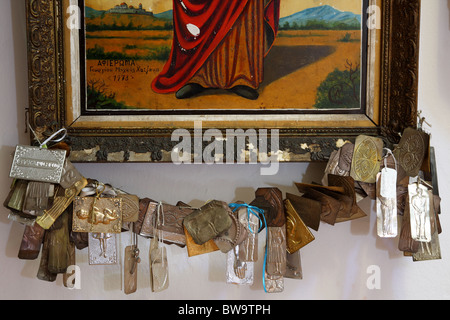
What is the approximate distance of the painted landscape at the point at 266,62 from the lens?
0.99 meters

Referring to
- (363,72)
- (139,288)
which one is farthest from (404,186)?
(139,288)

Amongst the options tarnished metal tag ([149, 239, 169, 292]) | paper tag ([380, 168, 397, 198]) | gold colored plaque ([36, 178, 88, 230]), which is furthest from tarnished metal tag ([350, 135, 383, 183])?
gold colored plaque ([36, 178, 88, 230])

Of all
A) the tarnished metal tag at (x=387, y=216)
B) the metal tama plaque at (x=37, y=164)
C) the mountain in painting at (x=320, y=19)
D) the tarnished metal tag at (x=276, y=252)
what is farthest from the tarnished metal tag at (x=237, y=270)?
the mountain in painting at (x=320, y=19)

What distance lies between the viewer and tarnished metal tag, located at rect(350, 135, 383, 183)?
993 millimetres

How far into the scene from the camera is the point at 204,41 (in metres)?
1.01

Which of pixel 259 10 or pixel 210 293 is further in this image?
pixel 210 293

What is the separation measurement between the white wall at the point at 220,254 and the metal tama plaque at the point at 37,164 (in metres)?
0.12

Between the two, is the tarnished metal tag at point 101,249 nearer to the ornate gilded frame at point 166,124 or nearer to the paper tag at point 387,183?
the ornate gilded frame at point 166,124

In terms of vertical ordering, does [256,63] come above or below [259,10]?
below

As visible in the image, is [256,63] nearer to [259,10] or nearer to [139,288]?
[259,10]

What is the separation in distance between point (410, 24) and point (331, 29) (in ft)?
0.54

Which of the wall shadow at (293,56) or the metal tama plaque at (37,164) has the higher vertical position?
the wall shadow at (293,56)

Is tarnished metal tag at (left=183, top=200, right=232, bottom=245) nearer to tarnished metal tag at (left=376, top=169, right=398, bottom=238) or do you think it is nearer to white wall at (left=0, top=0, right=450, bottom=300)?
white wall at (left=0, top=0, right=450, bottom=300)
